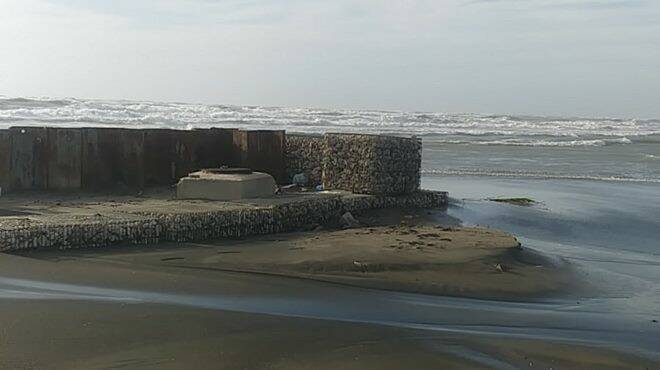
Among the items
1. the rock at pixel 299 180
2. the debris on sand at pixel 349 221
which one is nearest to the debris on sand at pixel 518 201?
the rock at pixel 299 180

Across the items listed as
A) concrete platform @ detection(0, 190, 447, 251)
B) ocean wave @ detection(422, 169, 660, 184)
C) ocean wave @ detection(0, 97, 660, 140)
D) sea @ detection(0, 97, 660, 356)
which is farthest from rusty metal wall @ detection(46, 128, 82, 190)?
ocean wave @ detection(0, 97, 660, 140)

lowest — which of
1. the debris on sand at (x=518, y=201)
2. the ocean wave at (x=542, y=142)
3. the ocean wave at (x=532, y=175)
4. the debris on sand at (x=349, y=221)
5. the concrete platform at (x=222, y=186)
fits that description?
the ocean wave at (x=532, y=175)

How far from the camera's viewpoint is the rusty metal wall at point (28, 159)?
47.2ft

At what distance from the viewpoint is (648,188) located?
72.5 ft

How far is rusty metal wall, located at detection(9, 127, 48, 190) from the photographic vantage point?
14375 mm

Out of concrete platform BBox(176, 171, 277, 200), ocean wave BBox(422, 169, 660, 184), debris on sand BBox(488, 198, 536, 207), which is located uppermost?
concrete platform BBox(176, 171, 277, 200)

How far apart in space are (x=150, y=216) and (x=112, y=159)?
4357 mm

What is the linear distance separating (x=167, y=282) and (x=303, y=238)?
3.36m

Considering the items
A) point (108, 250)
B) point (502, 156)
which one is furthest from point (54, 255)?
point (502, 156)

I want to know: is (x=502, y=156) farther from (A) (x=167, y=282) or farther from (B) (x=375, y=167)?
(A) (x=167, y=282)

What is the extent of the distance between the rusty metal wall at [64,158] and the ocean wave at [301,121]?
85.5 ft

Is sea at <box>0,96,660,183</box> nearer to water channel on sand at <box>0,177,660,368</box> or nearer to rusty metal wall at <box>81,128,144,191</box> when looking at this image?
rusty metal wall at <box>81,128,144,191</box>

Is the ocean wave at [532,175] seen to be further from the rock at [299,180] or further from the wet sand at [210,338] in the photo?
the wet sand at [210,338]

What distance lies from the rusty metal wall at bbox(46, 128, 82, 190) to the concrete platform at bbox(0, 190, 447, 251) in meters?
0.48
